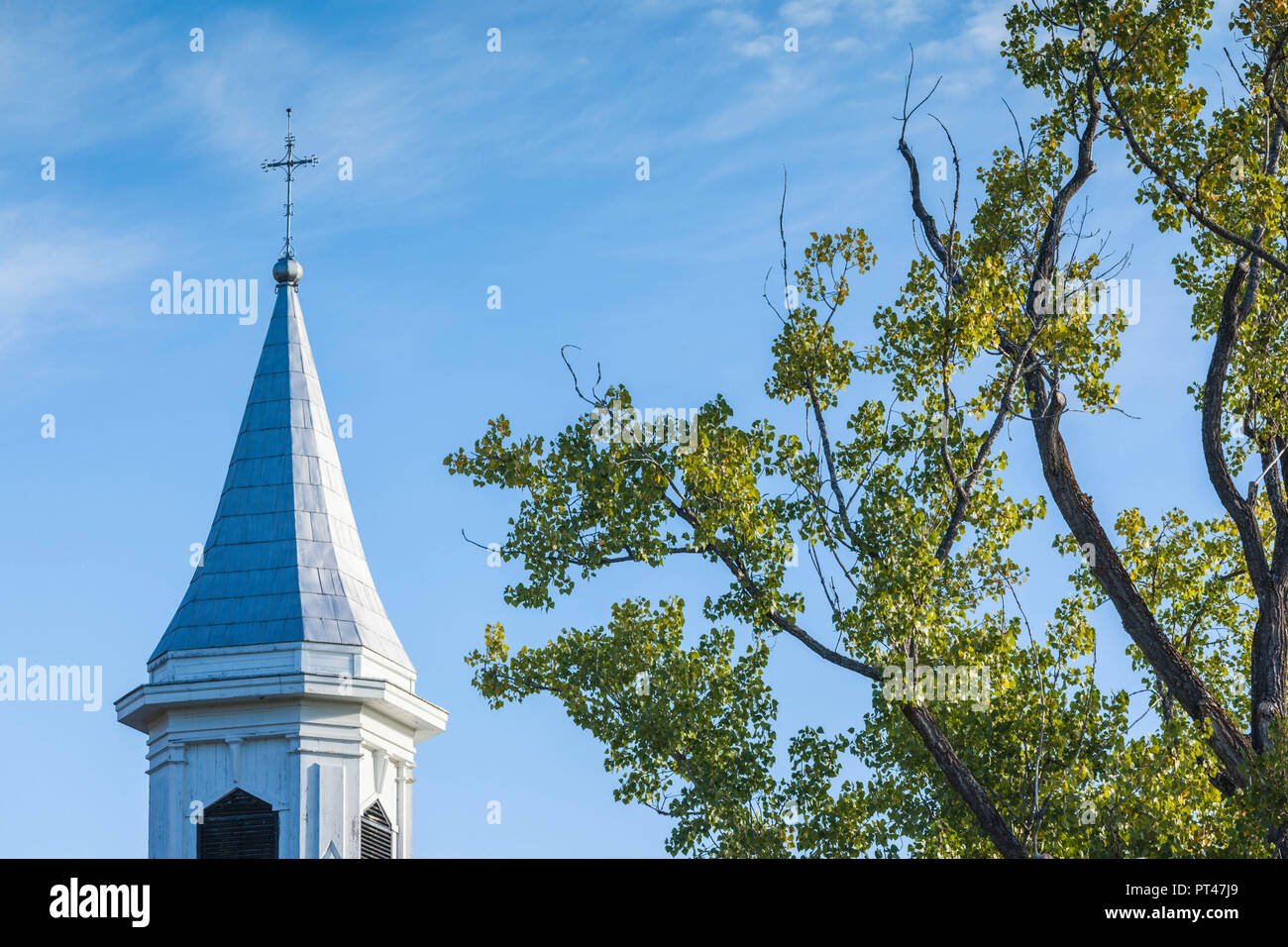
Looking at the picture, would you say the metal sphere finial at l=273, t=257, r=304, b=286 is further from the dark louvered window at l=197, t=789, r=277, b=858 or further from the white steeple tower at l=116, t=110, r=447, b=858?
the dark louvered window at l=197, t=789, r=277, b=858

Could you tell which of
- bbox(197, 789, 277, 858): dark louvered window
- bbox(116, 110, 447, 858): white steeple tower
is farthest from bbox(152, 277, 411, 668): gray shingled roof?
bbox(197, 789, 277, 858): dark louvered window

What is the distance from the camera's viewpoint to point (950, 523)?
18.9 meters

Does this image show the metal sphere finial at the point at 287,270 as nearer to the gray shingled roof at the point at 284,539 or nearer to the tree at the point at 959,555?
the gray shingled roof at the point at 284,539

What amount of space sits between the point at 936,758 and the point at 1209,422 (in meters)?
6.06

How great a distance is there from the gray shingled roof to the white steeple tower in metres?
0.03

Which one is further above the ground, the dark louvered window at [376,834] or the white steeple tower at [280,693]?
the white steeple tower at [280,693]

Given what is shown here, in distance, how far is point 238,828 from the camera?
25.6m

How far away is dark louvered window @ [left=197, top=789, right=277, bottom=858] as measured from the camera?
83.9 ft

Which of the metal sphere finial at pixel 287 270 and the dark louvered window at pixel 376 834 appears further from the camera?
the metal sphere finial at pixel 287 270

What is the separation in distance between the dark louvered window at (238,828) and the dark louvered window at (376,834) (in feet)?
4.89

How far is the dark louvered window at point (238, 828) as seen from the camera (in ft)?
83.9

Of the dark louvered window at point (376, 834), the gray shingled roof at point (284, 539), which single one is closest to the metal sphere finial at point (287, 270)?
the gray shingled roof at point (284, 539)
